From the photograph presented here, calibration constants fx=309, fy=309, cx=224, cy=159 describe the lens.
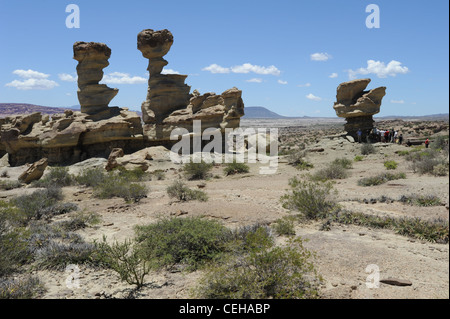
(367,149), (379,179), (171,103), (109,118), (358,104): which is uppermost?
(358,104)

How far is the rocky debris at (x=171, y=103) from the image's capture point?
22.0 meters

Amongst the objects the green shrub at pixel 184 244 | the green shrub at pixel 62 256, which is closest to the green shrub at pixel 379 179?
the green shrub at pixel 184 244

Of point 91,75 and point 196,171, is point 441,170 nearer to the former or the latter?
point 196,171

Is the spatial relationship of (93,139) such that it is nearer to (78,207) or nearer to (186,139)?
(186,139)

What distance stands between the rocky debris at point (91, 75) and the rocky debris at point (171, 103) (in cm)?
283

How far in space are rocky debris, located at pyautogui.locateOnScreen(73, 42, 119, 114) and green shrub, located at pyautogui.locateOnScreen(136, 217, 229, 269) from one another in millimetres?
19120

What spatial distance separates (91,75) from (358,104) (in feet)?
67.6

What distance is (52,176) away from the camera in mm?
15750

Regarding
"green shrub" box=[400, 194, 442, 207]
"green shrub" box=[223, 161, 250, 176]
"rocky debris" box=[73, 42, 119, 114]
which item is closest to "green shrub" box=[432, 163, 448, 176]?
"green shrub" box=[400, 194, 442, 207]

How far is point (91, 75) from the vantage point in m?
22.9

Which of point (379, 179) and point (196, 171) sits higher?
point (379, 179)

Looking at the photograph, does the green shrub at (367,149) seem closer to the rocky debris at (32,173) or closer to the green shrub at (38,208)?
the green shrub at (38,208)

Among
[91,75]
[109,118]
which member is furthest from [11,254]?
[91,75]
